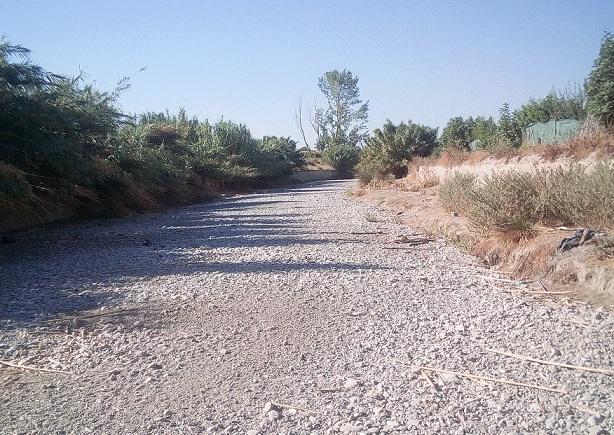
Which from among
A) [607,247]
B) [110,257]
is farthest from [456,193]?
[110,257]

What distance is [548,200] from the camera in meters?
7.70

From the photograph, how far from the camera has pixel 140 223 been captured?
16078mm

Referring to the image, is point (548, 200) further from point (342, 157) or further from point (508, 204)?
point (342, 157)

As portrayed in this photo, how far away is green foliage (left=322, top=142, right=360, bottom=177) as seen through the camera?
64875 millimetres

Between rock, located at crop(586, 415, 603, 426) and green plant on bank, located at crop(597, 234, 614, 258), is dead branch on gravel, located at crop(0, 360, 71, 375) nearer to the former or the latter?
rock, located at crop(586, 415, 603, 426)

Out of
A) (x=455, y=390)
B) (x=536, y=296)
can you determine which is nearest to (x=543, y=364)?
(x=455, y=390)

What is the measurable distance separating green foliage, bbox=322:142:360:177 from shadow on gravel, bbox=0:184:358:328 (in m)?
49.5

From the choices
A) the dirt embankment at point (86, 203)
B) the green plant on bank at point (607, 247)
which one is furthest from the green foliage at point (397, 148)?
the green plant on bank at point (607, 247)

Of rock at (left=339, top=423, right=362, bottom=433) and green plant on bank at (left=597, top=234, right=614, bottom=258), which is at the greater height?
green plant on bank at (left=597, top=234, right=614, bottom=258)

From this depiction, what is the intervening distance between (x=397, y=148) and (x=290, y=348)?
88.4ft

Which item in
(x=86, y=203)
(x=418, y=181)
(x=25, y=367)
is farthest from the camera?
(x=418, y=181)

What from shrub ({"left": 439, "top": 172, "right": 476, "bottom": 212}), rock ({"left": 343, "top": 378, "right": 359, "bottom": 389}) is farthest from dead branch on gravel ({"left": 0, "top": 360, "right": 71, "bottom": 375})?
shrub ({"left": 439, "top": 172, "right": 476, "bottom": 212})

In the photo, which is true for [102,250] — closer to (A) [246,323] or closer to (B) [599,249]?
(A) [246,323]

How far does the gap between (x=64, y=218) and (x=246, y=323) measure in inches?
481
